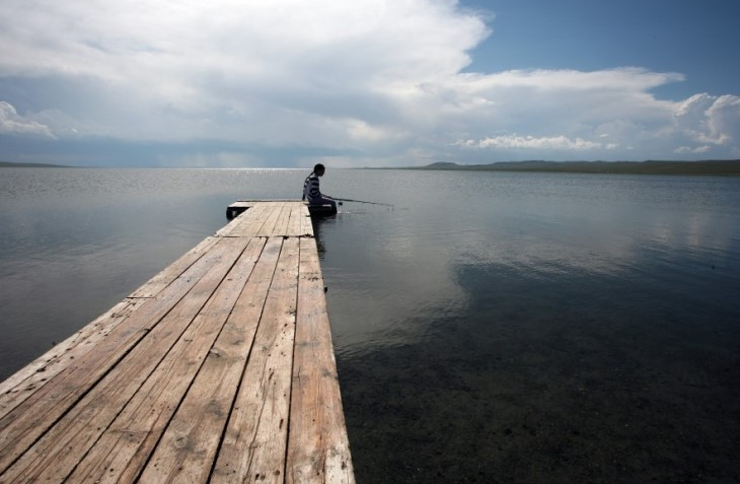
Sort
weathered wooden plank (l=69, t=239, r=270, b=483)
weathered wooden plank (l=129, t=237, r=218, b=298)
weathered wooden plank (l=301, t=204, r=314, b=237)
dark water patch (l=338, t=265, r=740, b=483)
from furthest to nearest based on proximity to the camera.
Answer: weathered wooden plank (l=301, t=204, r=314, b=237) → weathered wooden plank (l=129, t=237, r=218, b=298) → dark water patch (l=338, t=265, r=740, b=483) → weathered wooden plank (l=69, t=239, r=270, b=483)

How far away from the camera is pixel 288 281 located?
6.97 metres

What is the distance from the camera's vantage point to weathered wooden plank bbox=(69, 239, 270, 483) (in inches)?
103

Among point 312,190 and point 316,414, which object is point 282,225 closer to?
point 312,190

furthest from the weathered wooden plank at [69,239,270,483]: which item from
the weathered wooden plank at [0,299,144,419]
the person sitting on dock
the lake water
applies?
the person sitting on dock

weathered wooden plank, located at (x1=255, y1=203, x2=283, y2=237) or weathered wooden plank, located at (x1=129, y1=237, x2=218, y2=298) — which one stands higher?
weathered wooden plank, located at (x1=255, y1=203, x2=283, y2=237)

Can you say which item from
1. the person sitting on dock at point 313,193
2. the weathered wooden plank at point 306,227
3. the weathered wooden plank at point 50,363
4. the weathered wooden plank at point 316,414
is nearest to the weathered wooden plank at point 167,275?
the weathered wooden plank at point 50,363

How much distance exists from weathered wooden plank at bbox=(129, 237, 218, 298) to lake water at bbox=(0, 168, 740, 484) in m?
2.52

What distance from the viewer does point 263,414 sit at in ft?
10.6

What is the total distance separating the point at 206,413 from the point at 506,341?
19.3ft

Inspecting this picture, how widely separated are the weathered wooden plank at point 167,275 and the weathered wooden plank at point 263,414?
88.3 inches

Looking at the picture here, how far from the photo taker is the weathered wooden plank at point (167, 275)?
20.4 ft

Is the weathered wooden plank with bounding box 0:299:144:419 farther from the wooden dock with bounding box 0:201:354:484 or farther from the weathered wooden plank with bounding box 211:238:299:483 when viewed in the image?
the weathered wooden plank with bounding box 211:238:299:483

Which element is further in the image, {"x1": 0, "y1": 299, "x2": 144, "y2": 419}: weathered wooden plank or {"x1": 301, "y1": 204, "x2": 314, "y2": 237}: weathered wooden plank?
{"x1": 301, "y1": 204, "x2": 314, "y2": 237}: weathered wooden plank

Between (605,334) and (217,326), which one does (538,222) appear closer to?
(605,334)
